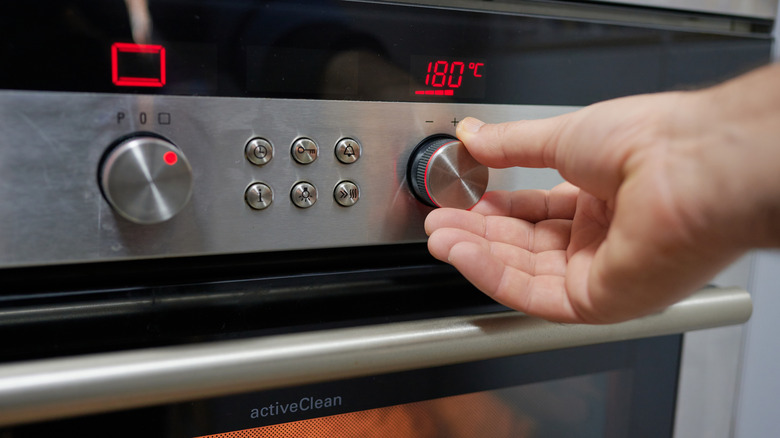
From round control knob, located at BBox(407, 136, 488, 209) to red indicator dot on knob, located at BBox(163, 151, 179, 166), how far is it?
175mm

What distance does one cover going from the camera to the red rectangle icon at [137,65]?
1.13 feet

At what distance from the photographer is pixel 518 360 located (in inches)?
20.3

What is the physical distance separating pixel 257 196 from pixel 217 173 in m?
0.03

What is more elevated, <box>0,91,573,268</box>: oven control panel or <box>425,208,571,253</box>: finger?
<box>0,91,573,268</box>: oven control panel

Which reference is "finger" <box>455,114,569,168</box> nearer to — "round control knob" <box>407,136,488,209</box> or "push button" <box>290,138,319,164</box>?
"round control knob" <box>407,136,488,209</box>

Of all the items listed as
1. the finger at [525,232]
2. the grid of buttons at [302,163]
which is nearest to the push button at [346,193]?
the grid of buttons at [302,163]

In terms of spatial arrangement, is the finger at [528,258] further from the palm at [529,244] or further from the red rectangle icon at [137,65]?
the red rectangle icon at [137,65]

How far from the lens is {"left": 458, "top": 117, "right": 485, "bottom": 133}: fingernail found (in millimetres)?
433

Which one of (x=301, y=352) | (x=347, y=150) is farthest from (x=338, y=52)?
(x=301, y=352)

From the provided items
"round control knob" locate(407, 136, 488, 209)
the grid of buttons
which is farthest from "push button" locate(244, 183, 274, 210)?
"round control knob" locate(407, 136, 488, 209)

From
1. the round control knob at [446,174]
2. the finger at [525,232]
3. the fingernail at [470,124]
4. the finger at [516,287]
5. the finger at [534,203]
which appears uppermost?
the fingernail at [470,124]

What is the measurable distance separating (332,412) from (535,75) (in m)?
0.33

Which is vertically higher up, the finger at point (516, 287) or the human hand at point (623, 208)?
the human hand at point (623, 208)

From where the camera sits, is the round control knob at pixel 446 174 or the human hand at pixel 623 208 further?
the round control knob at pixel 446 174
